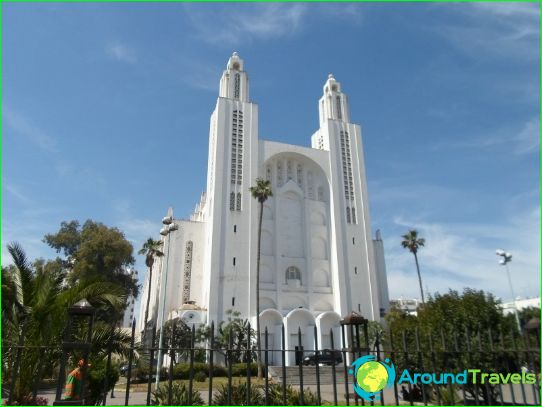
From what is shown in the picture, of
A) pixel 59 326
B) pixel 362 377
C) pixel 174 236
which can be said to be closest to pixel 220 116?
pixel 174 236

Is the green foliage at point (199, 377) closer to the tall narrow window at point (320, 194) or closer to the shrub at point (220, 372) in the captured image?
the shrub at point (220, 372)

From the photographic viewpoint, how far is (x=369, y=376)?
6695 millimetres

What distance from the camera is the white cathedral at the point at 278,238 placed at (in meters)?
38.3

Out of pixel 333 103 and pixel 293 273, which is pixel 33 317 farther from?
pixel 333 103

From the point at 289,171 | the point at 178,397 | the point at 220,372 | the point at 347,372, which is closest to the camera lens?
the point at 347,372

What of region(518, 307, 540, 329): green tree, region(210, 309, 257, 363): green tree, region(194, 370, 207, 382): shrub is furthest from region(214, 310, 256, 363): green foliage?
region(518, 307, 540, 329): green tree

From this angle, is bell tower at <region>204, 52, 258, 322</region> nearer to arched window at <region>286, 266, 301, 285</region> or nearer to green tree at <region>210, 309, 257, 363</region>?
green tree at <region>210, 309, 257, 363</region>

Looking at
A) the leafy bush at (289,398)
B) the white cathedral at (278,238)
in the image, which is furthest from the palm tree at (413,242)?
the leafy bush at (289,398)

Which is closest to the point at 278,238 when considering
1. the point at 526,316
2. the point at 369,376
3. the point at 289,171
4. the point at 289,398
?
the point at 289,171

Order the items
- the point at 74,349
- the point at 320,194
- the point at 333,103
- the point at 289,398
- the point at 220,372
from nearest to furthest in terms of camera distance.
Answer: the point at 74,349
the point at 289,398
the point at 220,372
the point at 320,194
the point at 333,103

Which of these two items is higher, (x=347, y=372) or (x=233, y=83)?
(x=233, y=83)

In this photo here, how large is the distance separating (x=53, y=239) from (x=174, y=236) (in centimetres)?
1486

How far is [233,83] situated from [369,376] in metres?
43.9

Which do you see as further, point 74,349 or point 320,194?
point 320,194
